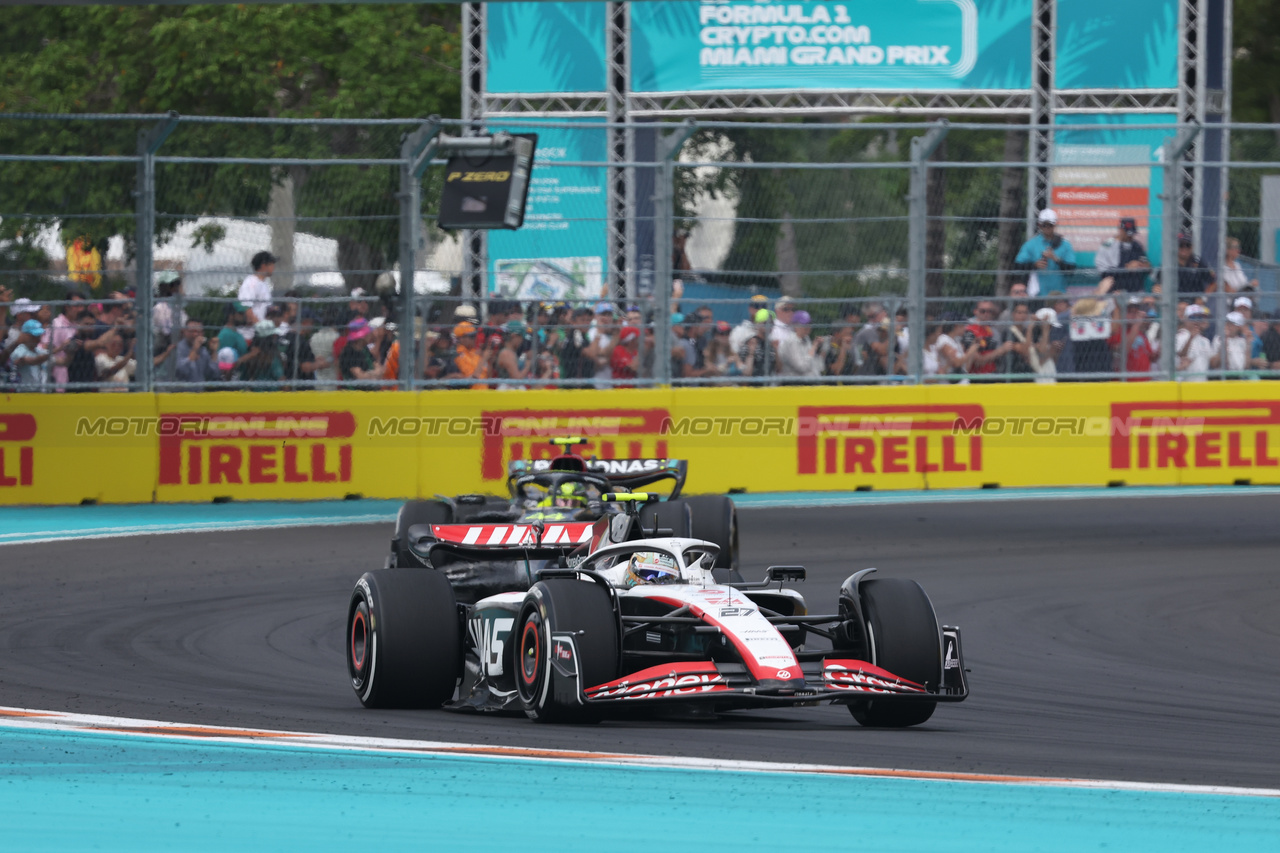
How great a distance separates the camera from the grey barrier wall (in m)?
16.0

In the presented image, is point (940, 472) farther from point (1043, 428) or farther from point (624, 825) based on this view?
point (624, 825)

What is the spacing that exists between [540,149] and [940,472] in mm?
8970

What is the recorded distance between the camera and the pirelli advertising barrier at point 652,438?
55.2ft

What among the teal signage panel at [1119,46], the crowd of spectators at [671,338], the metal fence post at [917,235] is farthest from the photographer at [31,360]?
the teal signage panel at [1119,46]

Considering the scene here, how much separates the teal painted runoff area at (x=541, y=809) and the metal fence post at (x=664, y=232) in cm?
1105

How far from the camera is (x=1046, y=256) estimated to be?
17.9 meters

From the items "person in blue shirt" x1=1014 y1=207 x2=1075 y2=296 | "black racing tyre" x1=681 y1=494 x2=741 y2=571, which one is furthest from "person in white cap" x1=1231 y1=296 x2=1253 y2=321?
"black racing tyre" x1=681 y1=494 x2=741 y2=571

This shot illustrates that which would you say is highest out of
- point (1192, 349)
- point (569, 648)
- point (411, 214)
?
point (411, 214)

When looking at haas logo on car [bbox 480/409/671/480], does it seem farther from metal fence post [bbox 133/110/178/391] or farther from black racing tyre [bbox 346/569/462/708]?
black racing tyre [bbox 346/569/462/708]

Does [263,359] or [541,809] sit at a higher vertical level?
[263,359]

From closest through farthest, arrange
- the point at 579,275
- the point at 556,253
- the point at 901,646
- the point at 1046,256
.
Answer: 1. the point at 901,646
2. the point at 579,275
3. the point at 556,253
4. the point at 1046,256

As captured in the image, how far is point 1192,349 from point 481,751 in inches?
514

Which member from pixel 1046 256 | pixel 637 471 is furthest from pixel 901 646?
pixel 1046 256

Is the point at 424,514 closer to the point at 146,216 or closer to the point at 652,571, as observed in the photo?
the point at 652,571
